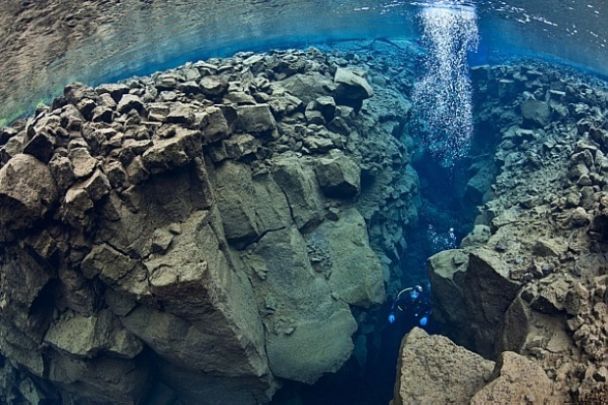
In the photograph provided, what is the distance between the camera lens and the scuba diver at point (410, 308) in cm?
1045

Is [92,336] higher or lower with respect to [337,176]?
lower

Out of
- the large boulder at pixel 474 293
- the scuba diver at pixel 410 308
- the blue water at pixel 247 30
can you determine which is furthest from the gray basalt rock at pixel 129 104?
the scuba diver at pixel 410 308

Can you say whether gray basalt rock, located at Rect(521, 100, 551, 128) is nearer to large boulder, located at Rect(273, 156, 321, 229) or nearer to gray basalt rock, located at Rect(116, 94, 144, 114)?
large boulder, located at Rect(273, 156, 321, 229)

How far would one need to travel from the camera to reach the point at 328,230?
932cm

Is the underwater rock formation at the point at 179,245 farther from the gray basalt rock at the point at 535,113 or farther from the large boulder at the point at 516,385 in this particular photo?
the gray basalt rock at the point at 535,113

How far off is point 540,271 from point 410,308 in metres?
4.75

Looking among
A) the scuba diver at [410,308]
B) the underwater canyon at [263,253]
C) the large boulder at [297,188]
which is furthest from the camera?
the scuba diver at [410,308]

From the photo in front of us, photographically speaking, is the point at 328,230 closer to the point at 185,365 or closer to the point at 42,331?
the point at 185,365

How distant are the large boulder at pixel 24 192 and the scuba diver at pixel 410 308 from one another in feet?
26.4

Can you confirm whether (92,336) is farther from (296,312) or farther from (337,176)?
(337,176)

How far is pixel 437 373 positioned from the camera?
4621mm

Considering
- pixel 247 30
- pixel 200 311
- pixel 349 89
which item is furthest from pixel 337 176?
pixel 247 30

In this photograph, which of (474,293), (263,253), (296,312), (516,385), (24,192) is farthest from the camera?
(263,253)

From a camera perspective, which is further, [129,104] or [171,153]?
[129,104]
